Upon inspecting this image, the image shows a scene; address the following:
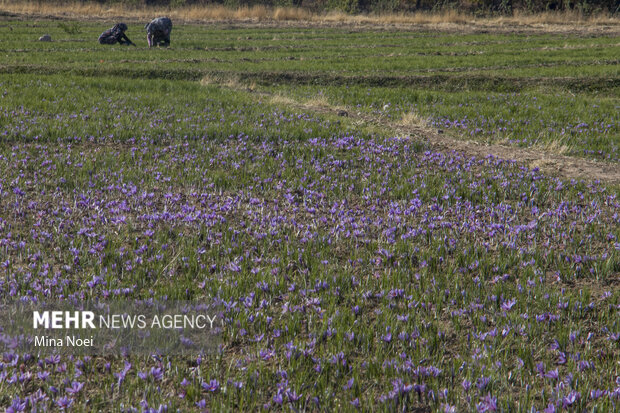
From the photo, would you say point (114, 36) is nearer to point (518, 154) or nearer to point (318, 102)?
point (318, 102)

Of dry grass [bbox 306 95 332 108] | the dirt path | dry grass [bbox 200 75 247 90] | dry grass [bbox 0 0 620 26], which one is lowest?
the dirt path

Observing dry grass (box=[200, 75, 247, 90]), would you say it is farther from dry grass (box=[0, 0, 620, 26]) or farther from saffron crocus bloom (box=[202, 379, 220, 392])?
dry grass (box=[0, 0, 620, 26])

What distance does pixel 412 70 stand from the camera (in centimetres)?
2347

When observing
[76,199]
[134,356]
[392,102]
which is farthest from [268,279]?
A: [392,102]

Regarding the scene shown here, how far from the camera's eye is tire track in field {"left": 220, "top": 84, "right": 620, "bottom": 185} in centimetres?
974

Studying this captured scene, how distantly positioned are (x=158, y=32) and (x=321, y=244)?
2904cm

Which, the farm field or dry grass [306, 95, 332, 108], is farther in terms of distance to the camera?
dry grass [306, 95, 332, 108]

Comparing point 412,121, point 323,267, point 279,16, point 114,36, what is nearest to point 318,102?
point 412,121

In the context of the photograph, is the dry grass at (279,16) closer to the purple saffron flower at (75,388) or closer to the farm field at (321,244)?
the farm field at (321,244)

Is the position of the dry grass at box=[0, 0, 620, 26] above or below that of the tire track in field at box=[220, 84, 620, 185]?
above

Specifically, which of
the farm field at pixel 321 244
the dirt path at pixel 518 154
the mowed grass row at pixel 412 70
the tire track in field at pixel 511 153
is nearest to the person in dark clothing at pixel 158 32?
the mowed grass row at pixel 412 70

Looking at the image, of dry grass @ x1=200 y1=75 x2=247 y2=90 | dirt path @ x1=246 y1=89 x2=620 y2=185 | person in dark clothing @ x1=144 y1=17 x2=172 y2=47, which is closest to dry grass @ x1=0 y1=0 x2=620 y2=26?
person in dark clothing @ x1=144 y1=17 x2=172 y2=47

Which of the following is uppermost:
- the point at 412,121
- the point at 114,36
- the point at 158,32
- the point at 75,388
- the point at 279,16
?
the point at 279,16

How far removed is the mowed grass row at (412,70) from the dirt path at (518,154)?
0.45 meters
